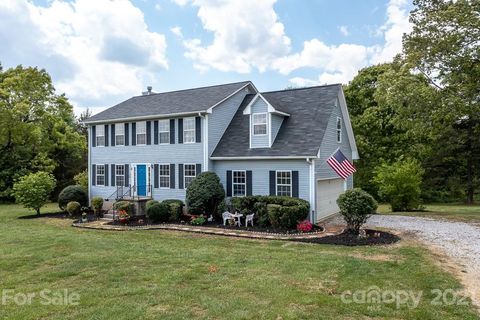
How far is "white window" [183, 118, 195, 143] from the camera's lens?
17484mm

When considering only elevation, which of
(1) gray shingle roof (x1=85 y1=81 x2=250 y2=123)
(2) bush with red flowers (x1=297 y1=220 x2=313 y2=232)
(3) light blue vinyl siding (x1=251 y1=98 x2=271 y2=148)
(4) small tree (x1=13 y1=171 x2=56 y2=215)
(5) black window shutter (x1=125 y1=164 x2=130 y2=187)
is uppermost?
(1) gray shingle roof (x1=85 y1=81 x2=250 y2=123)

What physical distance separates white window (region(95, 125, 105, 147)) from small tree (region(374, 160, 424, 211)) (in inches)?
663

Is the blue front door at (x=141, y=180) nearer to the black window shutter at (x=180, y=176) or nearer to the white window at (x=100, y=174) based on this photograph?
the black window shutter at (x=180, y=176)

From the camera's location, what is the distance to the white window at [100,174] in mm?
20891

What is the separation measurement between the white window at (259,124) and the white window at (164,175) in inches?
204

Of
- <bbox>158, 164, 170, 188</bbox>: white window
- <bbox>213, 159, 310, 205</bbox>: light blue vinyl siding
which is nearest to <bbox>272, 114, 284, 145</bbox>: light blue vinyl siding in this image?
<bbox>213, 159, 310, 205</bbox>: light blue vinyl siding

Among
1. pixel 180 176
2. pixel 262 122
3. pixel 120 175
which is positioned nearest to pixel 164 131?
pixel 180 176

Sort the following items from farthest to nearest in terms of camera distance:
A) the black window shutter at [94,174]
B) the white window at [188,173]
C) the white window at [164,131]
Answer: the black window shutter at [94,174] → the white window at [164,131] → the white window at [188,173]

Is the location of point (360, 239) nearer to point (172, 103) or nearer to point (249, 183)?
point (249, 183)

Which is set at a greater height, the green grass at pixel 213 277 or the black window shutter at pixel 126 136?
the black window shutter at pixel 126 136

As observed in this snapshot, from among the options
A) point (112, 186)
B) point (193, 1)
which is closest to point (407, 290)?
point (193, 1)

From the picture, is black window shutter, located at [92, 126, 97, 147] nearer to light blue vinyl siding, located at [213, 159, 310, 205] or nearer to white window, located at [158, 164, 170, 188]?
white window, located at [158, 164, 170, 188]

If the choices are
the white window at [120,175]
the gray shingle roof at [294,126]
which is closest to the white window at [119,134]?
the white window at [120,175]

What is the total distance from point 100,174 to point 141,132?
4.19 m
